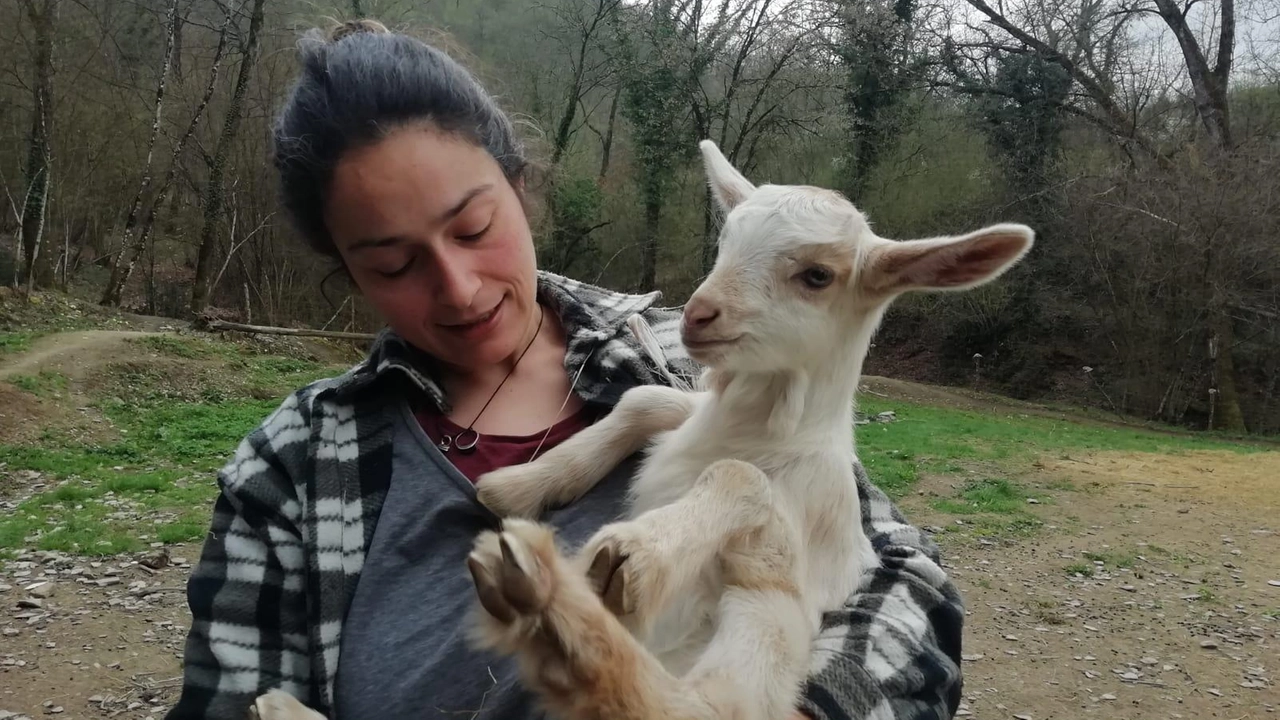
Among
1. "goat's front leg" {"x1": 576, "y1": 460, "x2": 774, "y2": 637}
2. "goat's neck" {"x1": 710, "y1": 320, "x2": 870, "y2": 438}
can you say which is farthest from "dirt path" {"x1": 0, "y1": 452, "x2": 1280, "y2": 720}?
"goat's front leg" {"x1": 576, "y1": 460, "x2": 774, "y2": 637}

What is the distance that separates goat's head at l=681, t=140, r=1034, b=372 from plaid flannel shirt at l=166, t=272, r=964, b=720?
49cm

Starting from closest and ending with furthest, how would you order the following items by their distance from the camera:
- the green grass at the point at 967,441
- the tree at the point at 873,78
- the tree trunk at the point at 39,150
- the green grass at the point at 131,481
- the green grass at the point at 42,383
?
the green grass at the point at 131,481 → the green grass at the point at 42,383 → the green grass at the point at 967,441 → the tree trunk at the point at 39,150 → the tree at the point at 873,78

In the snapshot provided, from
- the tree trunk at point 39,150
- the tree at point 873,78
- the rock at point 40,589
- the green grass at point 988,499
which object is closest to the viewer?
the rock at point 40,589

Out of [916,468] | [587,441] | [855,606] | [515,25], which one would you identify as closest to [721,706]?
[855,606]

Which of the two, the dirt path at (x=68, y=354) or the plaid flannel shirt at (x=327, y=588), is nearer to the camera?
the plaid flannel shirt at (x=327, y=588)

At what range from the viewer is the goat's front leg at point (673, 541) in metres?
1.34

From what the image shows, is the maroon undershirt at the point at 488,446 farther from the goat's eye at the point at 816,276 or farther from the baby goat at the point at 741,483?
the goat's eye at the point at 816,276

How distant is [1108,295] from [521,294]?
17.3m

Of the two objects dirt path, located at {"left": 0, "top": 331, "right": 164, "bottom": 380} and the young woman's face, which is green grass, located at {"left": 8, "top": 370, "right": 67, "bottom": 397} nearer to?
dirt path, located at {"left": 0, "top": 331, "right": 164, "bottom": 380}

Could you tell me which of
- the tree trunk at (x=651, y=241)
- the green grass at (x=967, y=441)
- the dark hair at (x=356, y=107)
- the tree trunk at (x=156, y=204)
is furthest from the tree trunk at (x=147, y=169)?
the dark hair at (x=356, y=107)

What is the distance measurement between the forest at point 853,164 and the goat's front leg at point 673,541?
12.1m

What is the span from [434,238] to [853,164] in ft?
45.1

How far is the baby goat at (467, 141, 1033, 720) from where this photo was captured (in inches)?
51.6

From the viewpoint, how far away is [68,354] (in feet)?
31.1
